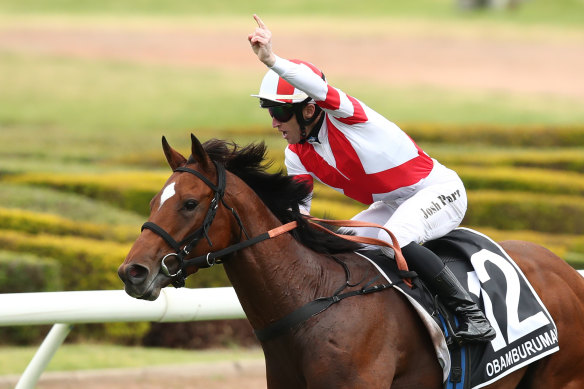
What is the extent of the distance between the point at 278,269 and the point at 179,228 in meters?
0.45

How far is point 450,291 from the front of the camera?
3594mm

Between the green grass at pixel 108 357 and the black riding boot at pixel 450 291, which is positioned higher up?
the black riding boot at pixel 450 291

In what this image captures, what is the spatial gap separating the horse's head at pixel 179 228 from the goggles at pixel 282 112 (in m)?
0.48

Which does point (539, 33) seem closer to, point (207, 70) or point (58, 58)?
point (207, 70)

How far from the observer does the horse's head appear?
3.01 m

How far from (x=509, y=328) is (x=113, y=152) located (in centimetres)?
995

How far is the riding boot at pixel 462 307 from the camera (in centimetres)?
358

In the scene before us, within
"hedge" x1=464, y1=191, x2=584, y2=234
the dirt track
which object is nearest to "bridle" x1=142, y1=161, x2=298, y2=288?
the dirt track

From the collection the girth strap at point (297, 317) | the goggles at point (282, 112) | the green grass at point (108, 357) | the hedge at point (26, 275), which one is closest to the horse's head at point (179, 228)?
the girth strap at point (297, 317)

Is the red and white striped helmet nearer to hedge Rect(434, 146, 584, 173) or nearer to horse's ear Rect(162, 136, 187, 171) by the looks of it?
horse's ear Rect(162, 136, 187, 171)

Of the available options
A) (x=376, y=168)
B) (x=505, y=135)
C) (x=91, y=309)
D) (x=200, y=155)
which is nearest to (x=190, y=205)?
(x=200, y=155)

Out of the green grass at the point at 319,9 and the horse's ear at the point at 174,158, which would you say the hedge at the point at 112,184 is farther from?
the green grass at the point at 319,9

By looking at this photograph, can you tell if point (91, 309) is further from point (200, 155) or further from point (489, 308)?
point (489, 308)

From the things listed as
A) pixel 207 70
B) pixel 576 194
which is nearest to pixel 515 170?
pixel 576 194
